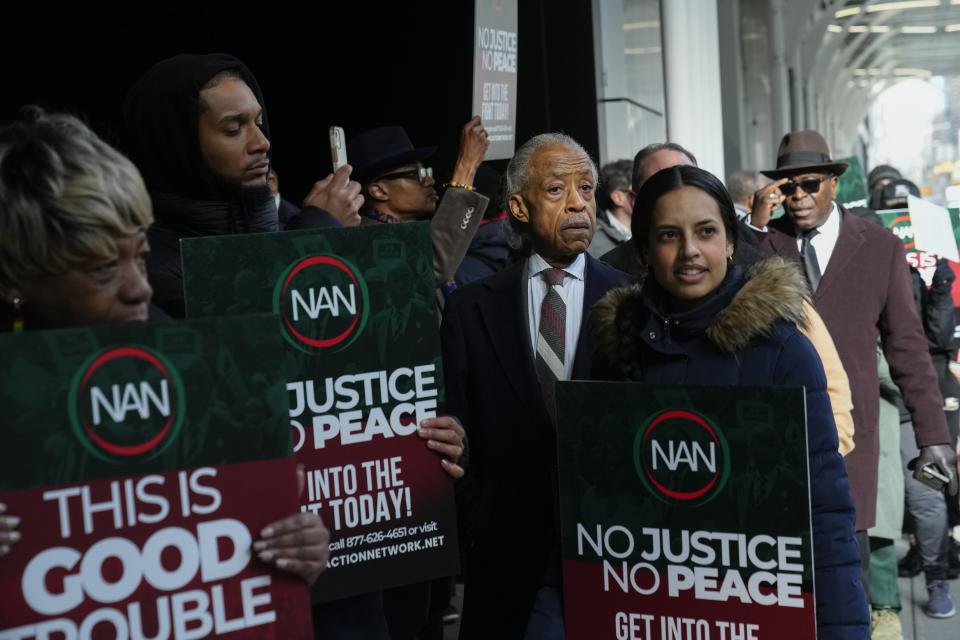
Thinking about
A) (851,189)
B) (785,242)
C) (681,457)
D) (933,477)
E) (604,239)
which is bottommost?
(933,477)

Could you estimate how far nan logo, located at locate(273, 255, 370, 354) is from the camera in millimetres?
2475

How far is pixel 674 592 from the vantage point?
2496 millimetres

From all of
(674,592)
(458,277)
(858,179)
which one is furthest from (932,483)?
(858,179)

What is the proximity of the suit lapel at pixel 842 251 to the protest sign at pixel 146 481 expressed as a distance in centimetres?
354

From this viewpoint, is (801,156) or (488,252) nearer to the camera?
(488,252)

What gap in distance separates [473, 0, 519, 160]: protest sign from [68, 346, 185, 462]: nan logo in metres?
2.66

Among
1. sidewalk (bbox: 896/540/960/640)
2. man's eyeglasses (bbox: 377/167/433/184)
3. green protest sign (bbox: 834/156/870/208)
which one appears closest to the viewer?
man's eyeglasses (bbox: 377/167/433/184)

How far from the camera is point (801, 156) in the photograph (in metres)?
6.48

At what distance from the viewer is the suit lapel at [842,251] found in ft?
17.0

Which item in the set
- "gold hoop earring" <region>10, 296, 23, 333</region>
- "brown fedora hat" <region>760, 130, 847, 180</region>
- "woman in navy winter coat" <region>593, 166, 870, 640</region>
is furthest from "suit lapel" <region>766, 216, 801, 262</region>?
"gold hoop earring" <region>10, 296, 23, 333</region>

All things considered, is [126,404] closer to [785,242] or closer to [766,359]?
[766,359]

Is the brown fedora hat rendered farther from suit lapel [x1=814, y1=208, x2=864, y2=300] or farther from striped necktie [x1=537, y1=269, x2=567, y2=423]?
striped necktie [x1=537, y1=269, x2=567, y2=423]

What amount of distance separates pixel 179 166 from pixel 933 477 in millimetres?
3168

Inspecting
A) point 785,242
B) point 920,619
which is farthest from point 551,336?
point 920,619
